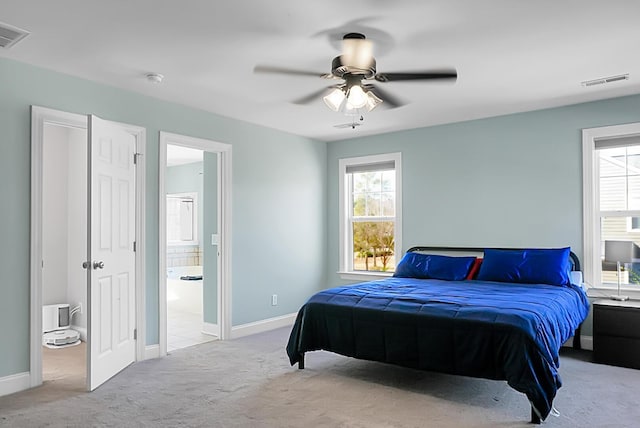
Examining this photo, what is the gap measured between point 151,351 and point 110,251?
115 centimetres

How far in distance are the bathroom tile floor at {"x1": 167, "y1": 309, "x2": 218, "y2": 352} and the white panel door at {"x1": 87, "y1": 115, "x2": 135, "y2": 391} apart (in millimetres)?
888

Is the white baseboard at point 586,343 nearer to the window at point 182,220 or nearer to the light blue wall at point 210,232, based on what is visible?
the light blue wall at point 210,232

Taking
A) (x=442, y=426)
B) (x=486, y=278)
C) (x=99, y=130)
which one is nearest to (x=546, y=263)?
(x=486, y=278)

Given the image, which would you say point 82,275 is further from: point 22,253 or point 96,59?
point 96,59

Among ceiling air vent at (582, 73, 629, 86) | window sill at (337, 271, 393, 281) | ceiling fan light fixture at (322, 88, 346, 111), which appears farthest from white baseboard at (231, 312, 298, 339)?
ceiling air vent at (582, 73, 629, 86)

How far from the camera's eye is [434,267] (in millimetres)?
5105

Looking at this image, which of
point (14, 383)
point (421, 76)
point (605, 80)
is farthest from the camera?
point (605, 80)

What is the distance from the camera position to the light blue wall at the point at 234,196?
3.55 m

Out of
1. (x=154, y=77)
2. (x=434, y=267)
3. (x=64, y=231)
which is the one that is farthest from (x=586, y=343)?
(x=64, y=231)

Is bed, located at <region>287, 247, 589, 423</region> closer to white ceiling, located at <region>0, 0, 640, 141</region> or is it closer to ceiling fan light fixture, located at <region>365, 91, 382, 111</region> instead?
ceiling fan light fixture, located at <region>365, 91, 382, 111</region>

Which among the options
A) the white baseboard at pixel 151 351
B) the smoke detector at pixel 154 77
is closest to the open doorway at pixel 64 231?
the white baseboard at pixel 151 351

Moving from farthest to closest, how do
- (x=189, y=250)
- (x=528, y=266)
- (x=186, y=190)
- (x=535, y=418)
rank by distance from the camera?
(x=189, y=250)
(x=186, y=190)
(x=528, y=266)
(x=535, y=418)

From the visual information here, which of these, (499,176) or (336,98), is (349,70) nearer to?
(336,98)

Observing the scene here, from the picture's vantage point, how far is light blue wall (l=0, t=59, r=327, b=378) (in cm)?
355
